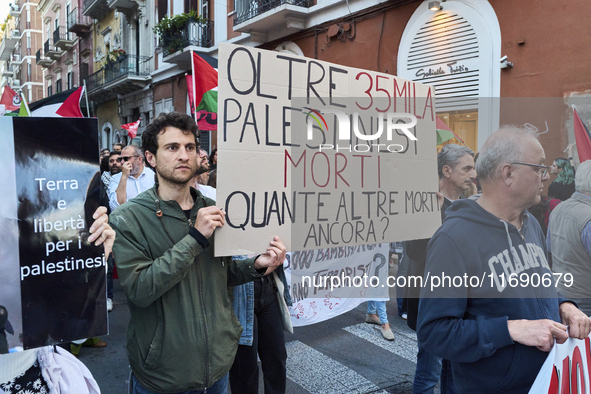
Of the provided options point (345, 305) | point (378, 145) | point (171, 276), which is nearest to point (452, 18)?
point (345, 305)

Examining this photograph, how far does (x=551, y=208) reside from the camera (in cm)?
291

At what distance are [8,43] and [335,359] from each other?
69.0m

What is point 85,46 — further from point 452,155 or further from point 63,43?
point 452,155

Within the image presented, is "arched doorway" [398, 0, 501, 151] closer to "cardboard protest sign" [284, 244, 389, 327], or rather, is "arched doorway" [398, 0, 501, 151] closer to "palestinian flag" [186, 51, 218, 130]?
"cardboard protest sign" [284, 244, 389, 327]

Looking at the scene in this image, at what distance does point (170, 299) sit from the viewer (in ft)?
6.29

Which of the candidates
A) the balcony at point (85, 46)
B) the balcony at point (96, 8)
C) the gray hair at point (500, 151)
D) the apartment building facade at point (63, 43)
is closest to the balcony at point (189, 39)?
the balcony at point (96, 8)

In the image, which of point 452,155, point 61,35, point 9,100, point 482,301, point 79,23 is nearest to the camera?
point 482,301

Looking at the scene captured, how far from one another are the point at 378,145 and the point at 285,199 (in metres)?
0.71

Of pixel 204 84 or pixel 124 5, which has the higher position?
pixel 124 5

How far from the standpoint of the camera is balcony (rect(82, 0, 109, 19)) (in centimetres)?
2191

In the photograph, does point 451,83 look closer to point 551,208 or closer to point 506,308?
point 551,208

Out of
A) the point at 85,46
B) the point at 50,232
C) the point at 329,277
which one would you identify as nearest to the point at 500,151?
the point at 50,232

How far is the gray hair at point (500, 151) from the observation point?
70.3 inches

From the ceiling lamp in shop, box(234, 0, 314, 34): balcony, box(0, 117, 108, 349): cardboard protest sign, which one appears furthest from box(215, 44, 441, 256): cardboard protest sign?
box(234, 0, 314, 34): balcony
